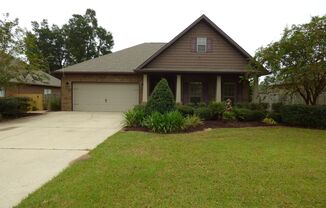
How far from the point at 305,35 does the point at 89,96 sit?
14.0 metres

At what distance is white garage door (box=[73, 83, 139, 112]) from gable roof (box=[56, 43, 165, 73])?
3.51 ft

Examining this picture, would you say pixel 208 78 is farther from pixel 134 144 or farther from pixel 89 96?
pixel 134 144

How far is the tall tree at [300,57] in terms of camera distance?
1117 cm

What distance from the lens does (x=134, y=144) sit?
8.07 m

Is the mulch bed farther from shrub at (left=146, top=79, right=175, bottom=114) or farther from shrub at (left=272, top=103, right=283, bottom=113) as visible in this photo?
shrub at (left=272, top=103, right=283, bottom=113)

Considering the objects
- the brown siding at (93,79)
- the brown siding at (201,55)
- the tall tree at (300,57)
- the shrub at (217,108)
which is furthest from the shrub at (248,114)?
the brown siding at (93,79)

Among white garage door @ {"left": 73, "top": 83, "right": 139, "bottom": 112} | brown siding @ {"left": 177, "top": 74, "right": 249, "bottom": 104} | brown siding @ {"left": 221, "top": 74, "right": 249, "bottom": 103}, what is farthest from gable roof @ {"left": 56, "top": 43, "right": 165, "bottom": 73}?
brown siding @ {"left": 221, "top": 74, "right": 249, "bottom": 103}

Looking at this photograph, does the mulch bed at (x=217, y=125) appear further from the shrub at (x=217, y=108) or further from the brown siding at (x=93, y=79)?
the brown siding at (x=93, y=79)

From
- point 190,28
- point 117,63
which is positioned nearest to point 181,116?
point 190,28

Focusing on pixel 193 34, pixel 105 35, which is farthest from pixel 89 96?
pixel 105 35

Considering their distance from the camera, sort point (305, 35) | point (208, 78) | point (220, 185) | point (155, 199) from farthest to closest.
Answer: point (208, 78), point (305, 35), point (220, 185), point (155, 199)

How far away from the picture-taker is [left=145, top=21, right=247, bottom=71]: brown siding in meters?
17.2

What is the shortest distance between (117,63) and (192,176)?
16093mm

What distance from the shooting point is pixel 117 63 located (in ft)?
66.0
